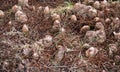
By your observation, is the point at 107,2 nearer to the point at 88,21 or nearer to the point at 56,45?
the point at 88,21

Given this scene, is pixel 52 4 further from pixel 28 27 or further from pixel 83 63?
pixel 83 63

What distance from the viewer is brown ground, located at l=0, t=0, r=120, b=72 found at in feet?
8.34

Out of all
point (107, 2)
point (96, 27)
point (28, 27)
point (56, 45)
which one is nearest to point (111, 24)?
point (96, 27)

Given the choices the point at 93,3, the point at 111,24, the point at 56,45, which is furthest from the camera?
the point at 93,3

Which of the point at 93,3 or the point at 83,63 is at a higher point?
the point at 93,3

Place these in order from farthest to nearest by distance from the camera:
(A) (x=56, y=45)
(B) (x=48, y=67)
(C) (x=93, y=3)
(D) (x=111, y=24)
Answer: (C) (x=93, y=3) < (D) (x=111, y=24) < (A) (x=56, y=45) < (B) (x=48, y=67)

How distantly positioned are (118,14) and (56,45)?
0.74 m

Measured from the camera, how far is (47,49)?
Answer: 269 cm

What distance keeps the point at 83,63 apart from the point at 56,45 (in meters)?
0.28

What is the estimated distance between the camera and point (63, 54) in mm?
2633

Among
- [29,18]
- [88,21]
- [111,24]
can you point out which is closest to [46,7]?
[29,18]

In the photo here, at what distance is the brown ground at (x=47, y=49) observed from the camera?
100 inches

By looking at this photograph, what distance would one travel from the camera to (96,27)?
113 inches

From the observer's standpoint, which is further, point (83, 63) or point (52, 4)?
point (52, 4)
